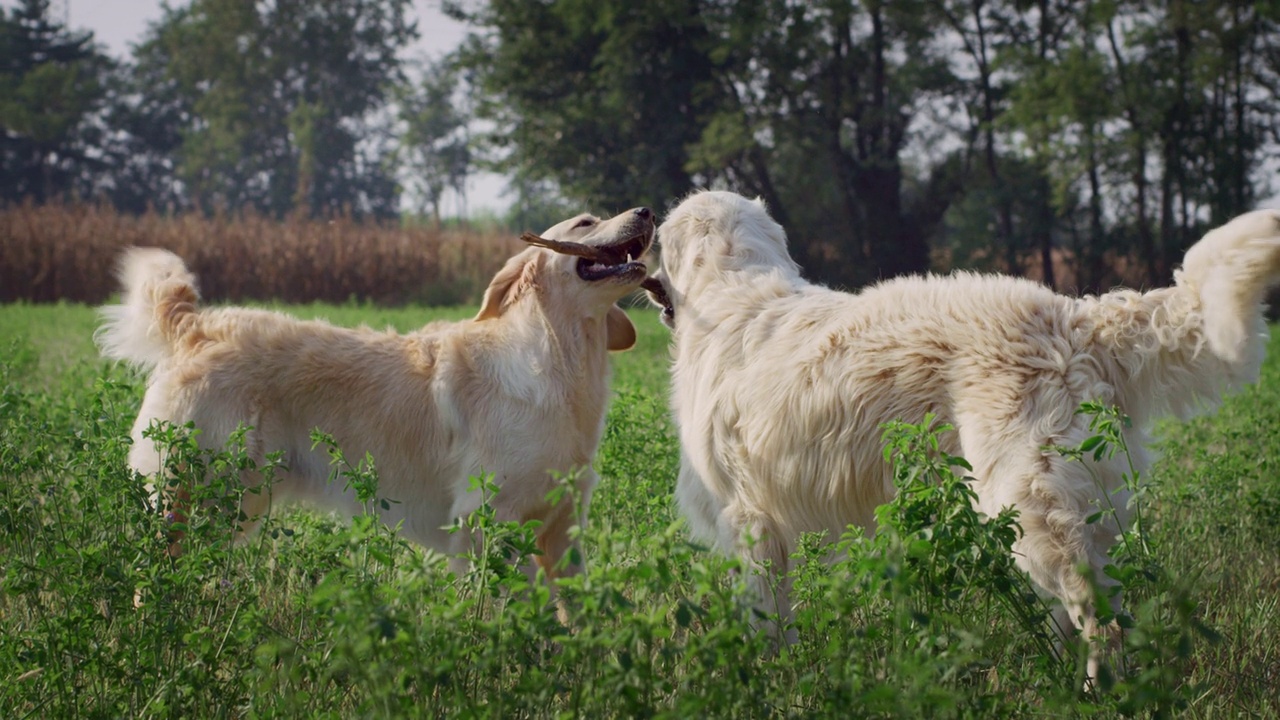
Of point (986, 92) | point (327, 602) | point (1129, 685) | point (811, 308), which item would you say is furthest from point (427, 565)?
point (986, 92)

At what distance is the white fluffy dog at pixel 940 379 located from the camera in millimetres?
2900

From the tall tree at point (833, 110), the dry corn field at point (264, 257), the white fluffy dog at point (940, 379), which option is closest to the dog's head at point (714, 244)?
the white fluffy dog at point (940, 379)

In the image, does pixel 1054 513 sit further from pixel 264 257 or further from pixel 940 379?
pixel 264 257

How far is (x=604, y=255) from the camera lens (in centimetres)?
456

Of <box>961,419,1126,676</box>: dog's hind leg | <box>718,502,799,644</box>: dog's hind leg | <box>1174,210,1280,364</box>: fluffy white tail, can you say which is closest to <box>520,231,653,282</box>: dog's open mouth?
<box>718,502,799,644</box>: dog's hind leg

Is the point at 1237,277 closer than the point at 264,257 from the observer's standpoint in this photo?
Yes

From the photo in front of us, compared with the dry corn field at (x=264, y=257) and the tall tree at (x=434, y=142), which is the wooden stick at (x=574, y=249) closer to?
the dry corn field at (x=264, y=257)

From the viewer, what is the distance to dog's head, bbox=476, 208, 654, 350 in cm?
446

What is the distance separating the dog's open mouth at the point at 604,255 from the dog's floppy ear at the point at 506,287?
20cm

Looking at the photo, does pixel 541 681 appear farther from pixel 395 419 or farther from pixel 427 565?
pixel 395 419

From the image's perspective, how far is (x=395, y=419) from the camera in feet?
14.4

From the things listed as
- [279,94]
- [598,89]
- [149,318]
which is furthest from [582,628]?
[279,94]

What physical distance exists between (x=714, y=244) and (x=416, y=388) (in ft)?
4.37

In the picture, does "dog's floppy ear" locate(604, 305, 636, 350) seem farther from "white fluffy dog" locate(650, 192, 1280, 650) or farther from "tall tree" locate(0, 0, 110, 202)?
"tall tree" locate(0, 0, 110, 202)
